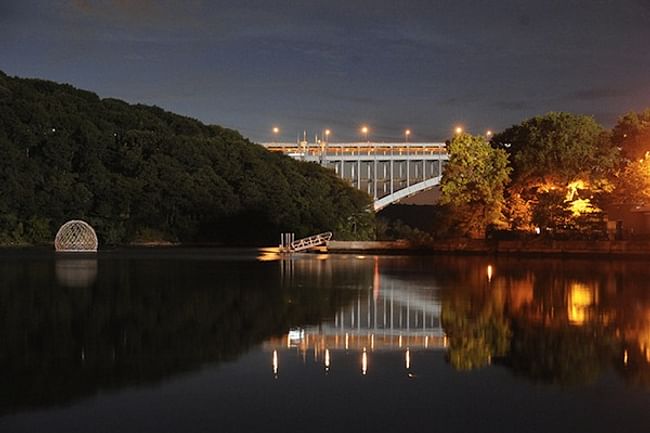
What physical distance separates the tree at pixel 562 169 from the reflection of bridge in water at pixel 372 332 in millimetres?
29841

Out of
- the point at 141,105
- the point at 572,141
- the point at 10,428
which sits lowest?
the point at 10,428

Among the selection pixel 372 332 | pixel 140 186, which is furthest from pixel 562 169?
pixel 140 186

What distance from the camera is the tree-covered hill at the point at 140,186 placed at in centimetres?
7044

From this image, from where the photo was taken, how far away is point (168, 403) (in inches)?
364

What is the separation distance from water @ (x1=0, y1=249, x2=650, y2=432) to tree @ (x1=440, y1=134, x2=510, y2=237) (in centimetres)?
2613

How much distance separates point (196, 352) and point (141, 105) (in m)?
93.8

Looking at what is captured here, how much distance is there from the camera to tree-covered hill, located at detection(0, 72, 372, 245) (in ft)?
231

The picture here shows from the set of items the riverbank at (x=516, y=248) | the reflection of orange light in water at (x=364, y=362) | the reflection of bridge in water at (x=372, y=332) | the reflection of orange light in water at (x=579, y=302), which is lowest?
the reflection of orange light in water at (x=364, y=362)

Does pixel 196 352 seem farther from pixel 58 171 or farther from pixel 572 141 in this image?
pixel 58 171

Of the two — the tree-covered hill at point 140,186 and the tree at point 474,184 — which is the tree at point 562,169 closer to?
the tree at point 474,184

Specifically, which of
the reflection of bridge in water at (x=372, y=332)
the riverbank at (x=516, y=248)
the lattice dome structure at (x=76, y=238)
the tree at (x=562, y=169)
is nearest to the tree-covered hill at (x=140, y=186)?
the lattice dome structure at (x=76, y=238)

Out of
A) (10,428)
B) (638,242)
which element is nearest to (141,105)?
(638,242)

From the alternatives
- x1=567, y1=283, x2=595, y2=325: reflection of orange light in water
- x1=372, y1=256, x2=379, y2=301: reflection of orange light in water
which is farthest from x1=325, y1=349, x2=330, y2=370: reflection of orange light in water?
x1=372, y1=256, x2=379, y2=301: reflection of orange light in water

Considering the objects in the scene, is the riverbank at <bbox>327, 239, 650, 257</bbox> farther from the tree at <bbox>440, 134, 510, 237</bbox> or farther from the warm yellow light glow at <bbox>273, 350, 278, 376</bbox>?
the warm yellow light glow at <bbox>273, 350, 278, 376</bbox>
